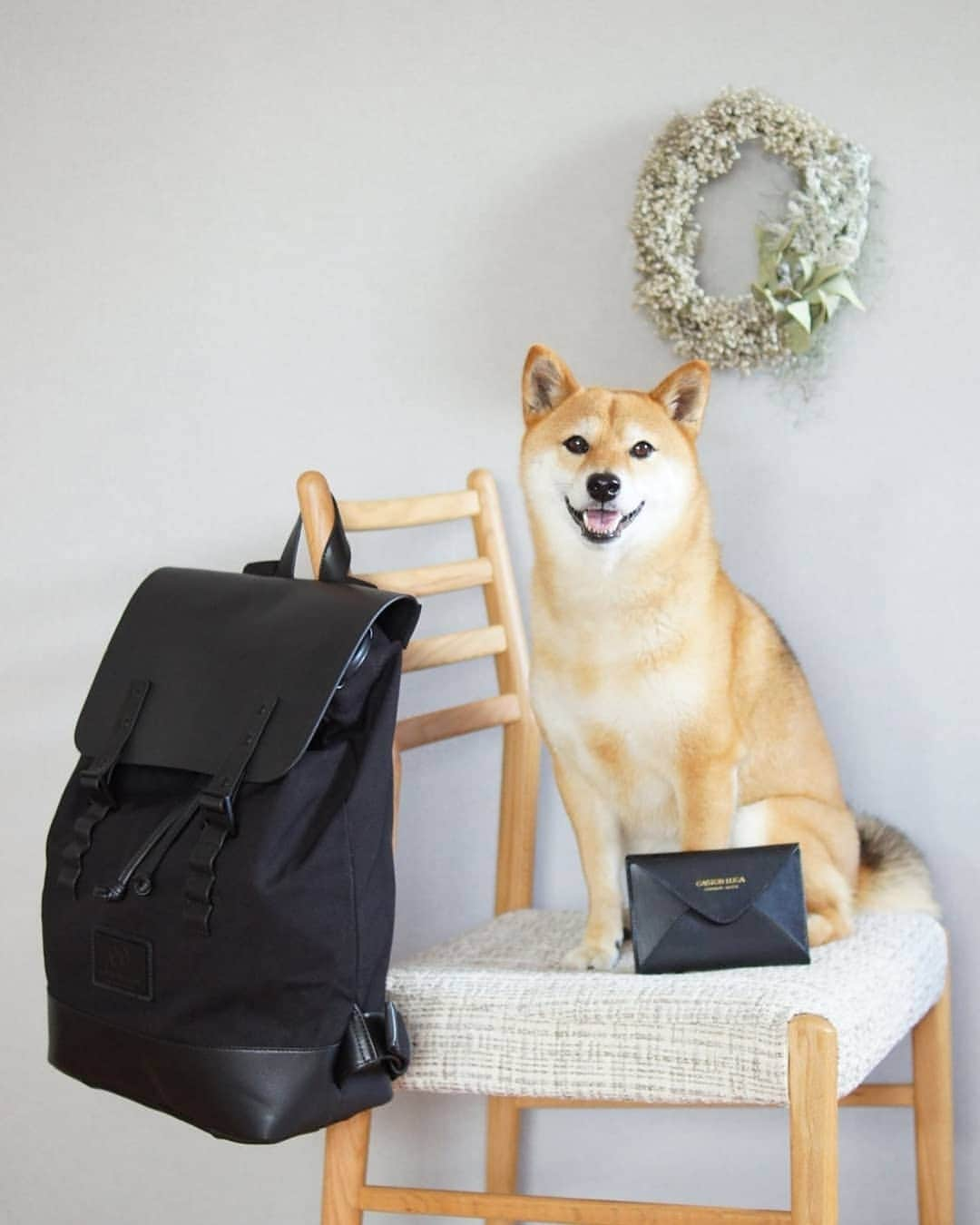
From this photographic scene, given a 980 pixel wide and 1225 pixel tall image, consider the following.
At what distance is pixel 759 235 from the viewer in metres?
1.66

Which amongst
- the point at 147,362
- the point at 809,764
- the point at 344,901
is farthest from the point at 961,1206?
the point at 147,362

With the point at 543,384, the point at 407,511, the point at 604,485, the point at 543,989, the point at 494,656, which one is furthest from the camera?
the point at 494,656

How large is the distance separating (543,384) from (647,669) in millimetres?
333

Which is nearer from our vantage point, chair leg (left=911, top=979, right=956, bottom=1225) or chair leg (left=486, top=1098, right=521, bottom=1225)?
chair leg (left=911, top=979, right=956, bottom=1225)

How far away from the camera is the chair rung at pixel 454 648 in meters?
1.64

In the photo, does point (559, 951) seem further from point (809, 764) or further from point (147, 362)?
point (147, 362)

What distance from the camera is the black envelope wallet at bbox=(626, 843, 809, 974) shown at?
1320 mm

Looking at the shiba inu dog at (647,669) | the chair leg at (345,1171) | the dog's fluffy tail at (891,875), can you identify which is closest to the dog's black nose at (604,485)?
the shiba inu dog at (647,669)

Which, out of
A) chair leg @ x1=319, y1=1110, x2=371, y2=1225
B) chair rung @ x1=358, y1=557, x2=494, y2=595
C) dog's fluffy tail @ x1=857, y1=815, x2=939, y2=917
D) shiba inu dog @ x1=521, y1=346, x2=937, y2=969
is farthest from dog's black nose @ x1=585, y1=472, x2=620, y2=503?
chair leg @ x1=319, y1=1110, x2=371, y2=1225

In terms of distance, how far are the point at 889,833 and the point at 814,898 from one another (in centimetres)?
22

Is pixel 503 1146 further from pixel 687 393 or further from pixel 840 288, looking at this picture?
pixel 840 288

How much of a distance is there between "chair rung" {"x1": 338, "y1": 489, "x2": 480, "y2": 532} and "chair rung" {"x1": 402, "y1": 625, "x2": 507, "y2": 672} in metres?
0.14

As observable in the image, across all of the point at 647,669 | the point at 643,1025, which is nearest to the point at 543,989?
the point at 643,1025

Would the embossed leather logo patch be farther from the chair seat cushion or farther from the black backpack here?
the chair seat cushion
